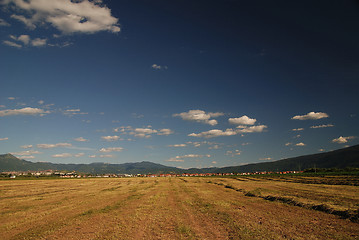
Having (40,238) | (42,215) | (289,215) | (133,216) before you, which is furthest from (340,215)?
(42,215)

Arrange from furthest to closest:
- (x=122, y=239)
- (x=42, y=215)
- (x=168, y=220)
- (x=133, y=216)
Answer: (x=42, y=215), (x=133, y=216), (x=168, y=220), (x=122, y=239)

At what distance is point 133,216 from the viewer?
20.3 m

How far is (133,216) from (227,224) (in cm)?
860

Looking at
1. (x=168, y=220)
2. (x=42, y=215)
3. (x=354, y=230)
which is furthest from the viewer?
(x=42, y=215)

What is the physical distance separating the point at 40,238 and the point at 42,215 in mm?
9224

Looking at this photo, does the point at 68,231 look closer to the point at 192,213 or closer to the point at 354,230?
the point at 192,213

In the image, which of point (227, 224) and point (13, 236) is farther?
point (227, 224)

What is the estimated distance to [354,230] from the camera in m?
14.5

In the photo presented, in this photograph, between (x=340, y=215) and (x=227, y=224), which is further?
(x=340, y=215)

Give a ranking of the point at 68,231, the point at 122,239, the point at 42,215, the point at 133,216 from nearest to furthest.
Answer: the point at 122,239 → the point at 68,231 → the point at 133,216 → the point at 42,215

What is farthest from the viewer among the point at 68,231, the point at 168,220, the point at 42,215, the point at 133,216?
the point at 42,215

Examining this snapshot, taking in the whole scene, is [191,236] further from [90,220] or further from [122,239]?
[90,220]

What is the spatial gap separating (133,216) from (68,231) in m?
5.73

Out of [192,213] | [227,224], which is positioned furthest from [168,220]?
[227,224]
